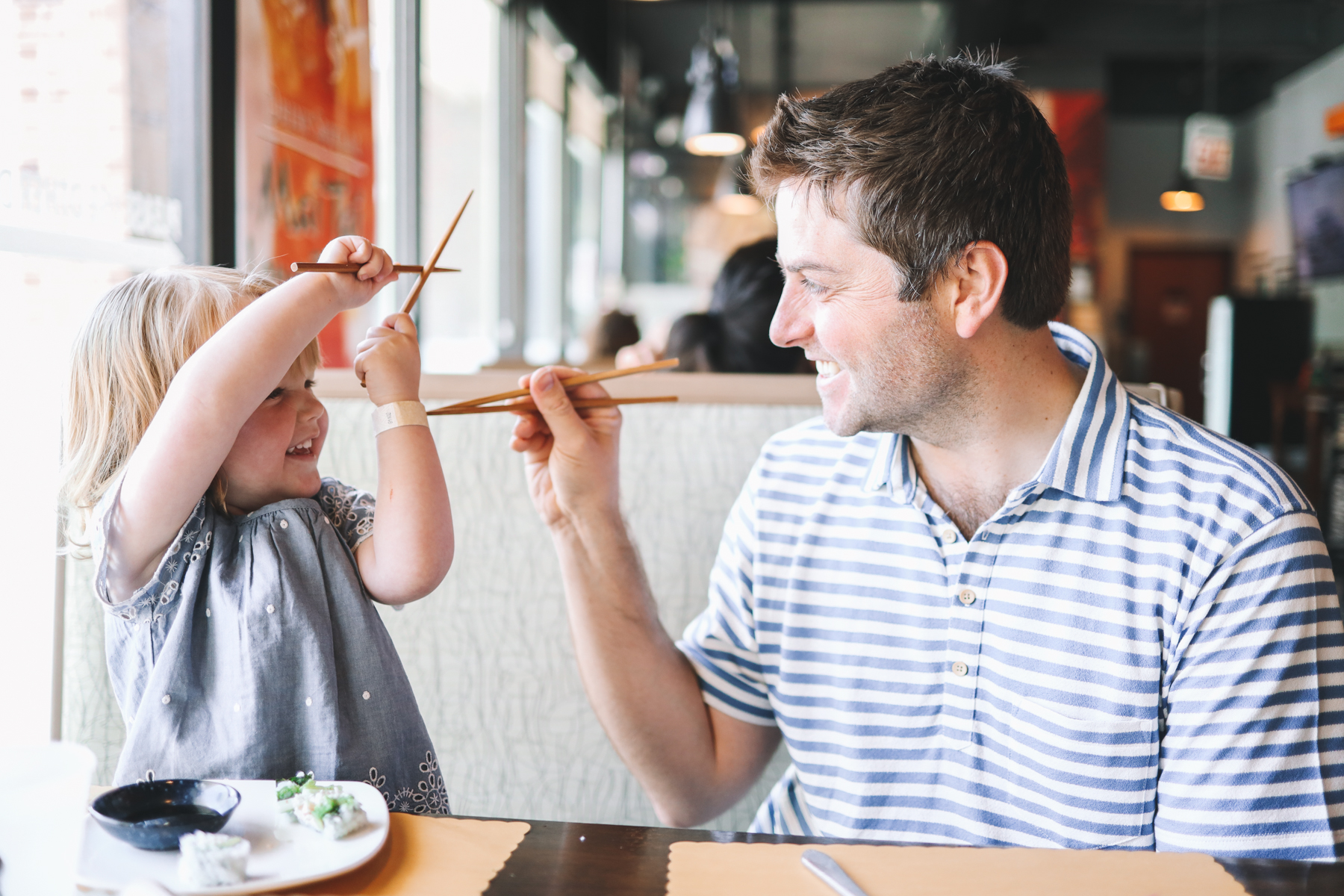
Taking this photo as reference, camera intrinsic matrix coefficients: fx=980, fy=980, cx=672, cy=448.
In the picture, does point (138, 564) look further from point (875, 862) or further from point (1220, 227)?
point (1220, 227)

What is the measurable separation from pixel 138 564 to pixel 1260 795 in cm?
101

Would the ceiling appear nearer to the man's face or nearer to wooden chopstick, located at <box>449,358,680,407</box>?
the man's face

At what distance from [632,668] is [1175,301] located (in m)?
10.2

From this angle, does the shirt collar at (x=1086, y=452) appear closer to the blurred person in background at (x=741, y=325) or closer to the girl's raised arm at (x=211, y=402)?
the girl's raised arm at (x=211, y=402)

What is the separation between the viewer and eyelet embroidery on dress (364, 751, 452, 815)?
34.4 inches

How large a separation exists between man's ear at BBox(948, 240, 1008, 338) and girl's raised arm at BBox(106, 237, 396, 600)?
0.65 m

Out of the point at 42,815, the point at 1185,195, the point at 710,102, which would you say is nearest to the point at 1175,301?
the point at 1185,195

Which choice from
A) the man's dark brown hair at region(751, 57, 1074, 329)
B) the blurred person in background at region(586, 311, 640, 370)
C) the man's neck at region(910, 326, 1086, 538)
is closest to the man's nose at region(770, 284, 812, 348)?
the man's dark brown hair at region(751, 57, 1074, 329)

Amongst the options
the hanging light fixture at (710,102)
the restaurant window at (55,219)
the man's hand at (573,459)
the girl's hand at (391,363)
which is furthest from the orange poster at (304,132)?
the hanging light fixture at (710,102)

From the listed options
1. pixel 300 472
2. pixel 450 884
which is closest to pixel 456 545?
pixel 300 472

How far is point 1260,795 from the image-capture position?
88 cm

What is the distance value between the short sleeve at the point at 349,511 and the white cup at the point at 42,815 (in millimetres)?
392

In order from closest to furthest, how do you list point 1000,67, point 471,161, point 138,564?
point 138,564
point 1000,67
point 471,161

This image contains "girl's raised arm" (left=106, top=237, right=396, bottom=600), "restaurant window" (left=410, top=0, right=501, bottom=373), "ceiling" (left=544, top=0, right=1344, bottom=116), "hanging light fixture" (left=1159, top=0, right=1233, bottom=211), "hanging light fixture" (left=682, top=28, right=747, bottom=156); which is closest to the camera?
"girl's raised arm" (left=106, top=237, right=396, bottom=600)
